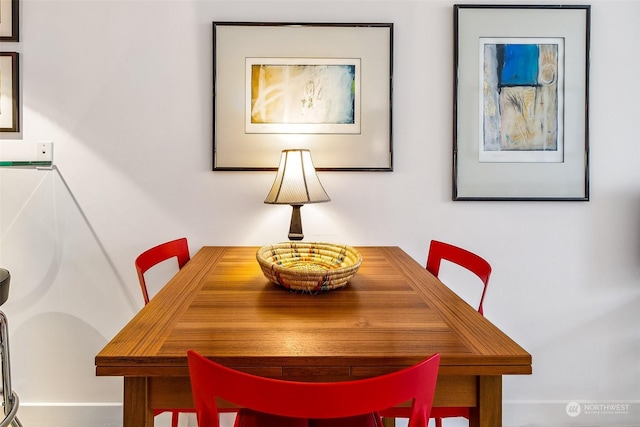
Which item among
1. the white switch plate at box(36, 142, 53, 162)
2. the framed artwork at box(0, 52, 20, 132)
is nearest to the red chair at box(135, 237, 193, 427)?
the white switch plate at box(36, 142, 53, 162)

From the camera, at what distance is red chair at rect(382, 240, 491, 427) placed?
116 centimetres

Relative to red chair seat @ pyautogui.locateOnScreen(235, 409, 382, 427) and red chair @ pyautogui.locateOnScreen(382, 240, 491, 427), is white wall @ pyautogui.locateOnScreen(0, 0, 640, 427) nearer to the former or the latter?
red chair @ pyautogui.locateOnScreen(382, 240, 491, 427)

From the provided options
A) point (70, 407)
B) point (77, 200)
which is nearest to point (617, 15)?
point (77, 200)

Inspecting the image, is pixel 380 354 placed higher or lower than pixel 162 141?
lower

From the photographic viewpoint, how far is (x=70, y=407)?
6.03ft

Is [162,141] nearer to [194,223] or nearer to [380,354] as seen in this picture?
[194,223]

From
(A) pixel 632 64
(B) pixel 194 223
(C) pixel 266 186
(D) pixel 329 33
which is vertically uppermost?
(D) pixel 329 33

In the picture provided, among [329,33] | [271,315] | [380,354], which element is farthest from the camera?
[329,33]

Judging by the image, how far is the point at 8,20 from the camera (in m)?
1.76

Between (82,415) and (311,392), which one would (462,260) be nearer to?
(311,392)

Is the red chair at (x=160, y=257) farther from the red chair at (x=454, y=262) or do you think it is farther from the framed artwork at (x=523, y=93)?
the framed artwork at (x=523, y=93)

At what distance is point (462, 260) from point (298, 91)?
0.99 metres

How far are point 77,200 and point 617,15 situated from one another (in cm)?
254

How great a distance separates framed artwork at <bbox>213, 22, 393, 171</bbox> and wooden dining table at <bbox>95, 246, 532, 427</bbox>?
2.83ft
